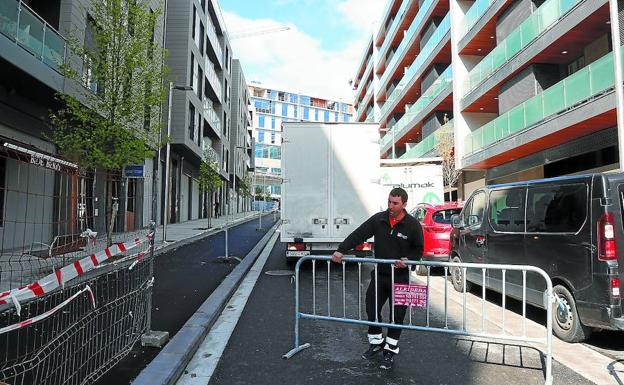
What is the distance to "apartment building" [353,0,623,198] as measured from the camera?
1570 centimetres

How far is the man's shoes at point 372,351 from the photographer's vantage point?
4508mm

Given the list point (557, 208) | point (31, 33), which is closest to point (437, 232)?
point (557, 208)

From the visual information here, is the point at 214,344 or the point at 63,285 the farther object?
the point at 214,344

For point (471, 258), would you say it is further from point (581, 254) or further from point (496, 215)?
point (581, 254)

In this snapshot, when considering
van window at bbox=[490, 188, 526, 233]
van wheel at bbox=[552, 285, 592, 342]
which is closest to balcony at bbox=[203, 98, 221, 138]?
van window at bbox=[490, 188, 526, 233]

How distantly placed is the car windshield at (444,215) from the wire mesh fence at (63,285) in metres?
6.32

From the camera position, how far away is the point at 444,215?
10305 mm

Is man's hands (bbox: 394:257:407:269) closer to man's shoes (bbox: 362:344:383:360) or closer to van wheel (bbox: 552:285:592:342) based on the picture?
man's shoes (bbox: 362:344:383:360)

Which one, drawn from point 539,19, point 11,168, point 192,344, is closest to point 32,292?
point 192,344

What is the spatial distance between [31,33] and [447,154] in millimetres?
21722

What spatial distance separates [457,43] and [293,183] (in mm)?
20500

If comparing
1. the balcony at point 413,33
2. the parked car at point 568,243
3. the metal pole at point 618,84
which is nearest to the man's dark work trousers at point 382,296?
the parked car at point 568,243

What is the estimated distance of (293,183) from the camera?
34.3 ft

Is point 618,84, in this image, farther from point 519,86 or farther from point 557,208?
point 519,86
